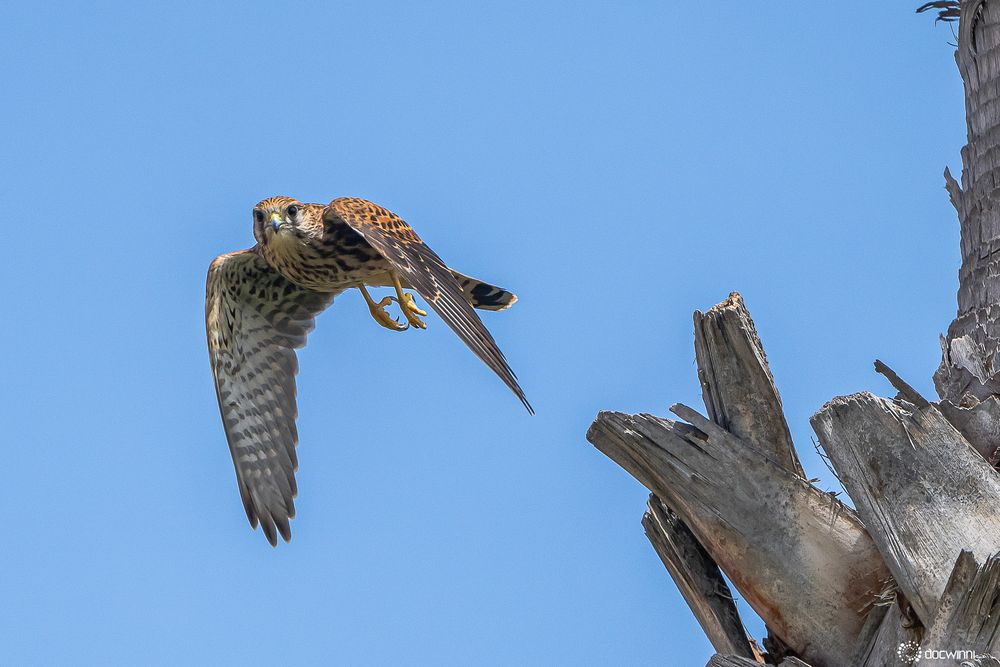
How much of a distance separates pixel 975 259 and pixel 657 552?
151 cm

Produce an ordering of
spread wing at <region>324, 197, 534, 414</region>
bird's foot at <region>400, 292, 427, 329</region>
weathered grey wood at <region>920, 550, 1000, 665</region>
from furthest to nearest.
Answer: bird's foot at <region>400, 292, 427, 329</region>, spread wing at <region>324, 197, 534, 414</region>, weathered grey wood at <region>920, 550, 1000, 665</region>

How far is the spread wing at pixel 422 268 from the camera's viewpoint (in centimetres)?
555

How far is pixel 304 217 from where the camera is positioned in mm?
7039

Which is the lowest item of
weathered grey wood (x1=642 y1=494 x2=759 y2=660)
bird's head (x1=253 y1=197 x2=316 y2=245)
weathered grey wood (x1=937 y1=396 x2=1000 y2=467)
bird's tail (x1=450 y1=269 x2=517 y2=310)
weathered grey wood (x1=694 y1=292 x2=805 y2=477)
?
weathered grey wood (x1=642 y1=494 x2=759 y2=660)

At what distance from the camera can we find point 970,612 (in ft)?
11.2

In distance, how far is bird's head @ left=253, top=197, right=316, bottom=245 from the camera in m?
7.02

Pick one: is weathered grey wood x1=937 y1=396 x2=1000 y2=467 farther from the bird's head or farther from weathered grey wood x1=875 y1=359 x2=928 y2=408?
the bird's head

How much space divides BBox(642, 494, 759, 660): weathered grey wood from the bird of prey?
2466 mm

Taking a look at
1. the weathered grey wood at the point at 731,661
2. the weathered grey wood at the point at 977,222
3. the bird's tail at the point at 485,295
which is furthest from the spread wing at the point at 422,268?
the weathered grey wood at the point at 977,222

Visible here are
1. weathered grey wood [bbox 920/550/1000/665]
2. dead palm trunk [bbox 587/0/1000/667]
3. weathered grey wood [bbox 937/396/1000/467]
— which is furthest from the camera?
weathered grey wood [bbox 937/396/1000/467]

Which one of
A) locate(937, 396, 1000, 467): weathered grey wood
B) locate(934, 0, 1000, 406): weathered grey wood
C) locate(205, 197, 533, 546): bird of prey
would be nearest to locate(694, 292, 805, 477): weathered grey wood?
locate(937, 396, 1000, 467): weathered grey wood

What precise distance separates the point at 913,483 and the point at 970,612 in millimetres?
453

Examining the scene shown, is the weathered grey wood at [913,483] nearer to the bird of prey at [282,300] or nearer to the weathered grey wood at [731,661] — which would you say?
the weathered grey wood at [731,661]

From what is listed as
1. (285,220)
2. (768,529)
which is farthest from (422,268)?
(768,529)
